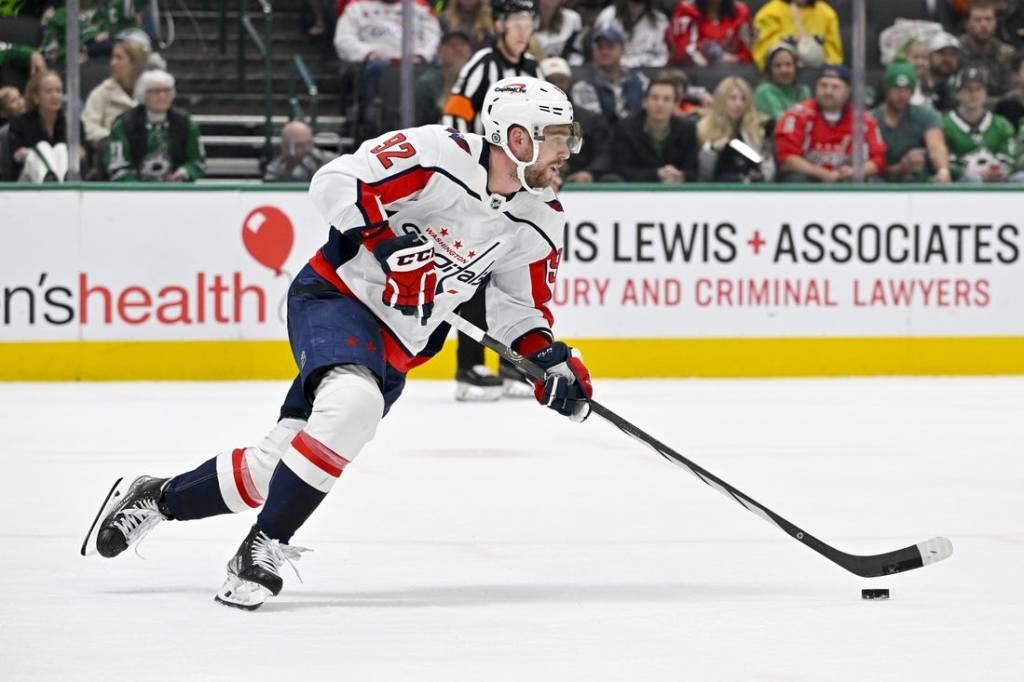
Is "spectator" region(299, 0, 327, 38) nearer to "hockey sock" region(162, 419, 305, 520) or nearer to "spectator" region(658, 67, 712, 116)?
"spectator" region(658, 67, 712, 116)

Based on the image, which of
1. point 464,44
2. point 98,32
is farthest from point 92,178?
point 464,44

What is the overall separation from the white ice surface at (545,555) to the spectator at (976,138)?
2123 millimetres

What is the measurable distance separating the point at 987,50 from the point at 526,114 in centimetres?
632

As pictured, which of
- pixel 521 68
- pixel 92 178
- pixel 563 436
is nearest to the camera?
pixel 563 436

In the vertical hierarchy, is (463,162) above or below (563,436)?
above

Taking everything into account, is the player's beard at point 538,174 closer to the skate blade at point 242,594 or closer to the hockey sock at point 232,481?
the hockey sock at point 232,481

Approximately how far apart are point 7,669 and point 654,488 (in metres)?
2.58

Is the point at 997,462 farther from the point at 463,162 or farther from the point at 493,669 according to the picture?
the point at 493,669

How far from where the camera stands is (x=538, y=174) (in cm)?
366

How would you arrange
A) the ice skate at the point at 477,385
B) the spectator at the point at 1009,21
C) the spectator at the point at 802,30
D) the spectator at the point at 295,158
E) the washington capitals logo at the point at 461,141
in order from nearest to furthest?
the washington capitals logo at the point at 461,141
the ice skate at the point at 477,385
the spectator at the point at 295,158
the spectator at the point at 802,30
the spectator at the point at 1009,21

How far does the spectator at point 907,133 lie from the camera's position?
29.1 ft

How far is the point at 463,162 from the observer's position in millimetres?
3686

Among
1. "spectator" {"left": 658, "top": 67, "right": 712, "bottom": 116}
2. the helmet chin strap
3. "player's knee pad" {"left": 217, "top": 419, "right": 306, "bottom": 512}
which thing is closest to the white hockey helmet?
the helmet chin strap

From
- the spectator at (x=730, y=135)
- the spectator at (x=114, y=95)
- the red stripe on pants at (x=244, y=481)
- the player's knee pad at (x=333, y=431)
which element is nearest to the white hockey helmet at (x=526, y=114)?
the player's knee pad at (x=333, y=431)
